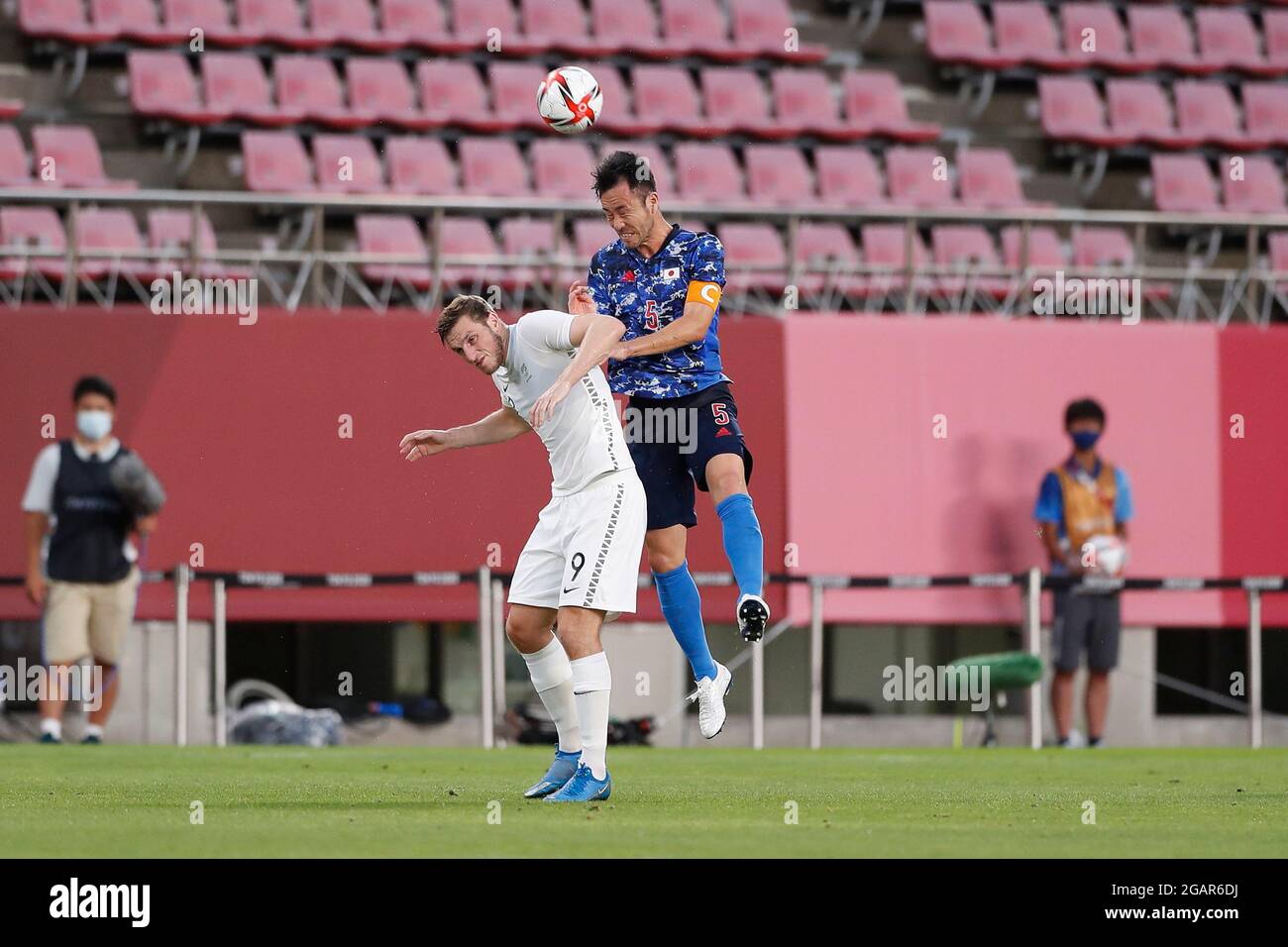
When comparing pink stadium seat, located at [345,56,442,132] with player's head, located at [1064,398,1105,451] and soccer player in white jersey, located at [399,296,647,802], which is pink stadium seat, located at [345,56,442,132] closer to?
player's head, located at [1064,398,1105,451]

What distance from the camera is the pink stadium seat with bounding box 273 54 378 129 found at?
1878 centimetres

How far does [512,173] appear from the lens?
61.9 feet

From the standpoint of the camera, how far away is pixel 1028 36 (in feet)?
71.3

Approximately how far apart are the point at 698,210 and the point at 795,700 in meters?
3.59

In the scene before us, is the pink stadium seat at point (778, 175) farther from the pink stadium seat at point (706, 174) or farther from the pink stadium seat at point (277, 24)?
the pink stadium seat at point (277, 24)

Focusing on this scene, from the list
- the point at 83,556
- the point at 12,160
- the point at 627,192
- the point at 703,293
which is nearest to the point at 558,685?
the point at 703,293

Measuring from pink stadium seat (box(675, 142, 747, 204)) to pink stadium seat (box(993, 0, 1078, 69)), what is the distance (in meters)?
3.50

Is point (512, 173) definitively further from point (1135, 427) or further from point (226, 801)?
point (226, 801)

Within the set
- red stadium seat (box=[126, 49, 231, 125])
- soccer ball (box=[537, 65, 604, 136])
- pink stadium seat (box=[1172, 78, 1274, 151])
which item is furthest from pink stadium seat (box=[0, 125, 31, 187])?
pink stadium seat (box=[1172, 78, 1274, 151])

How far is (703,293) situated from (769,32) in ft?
42.7

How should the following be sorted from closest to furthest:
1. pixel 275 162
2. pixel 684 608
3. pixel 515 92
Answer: pixel 684 608 → pixel 275 162 → pixel 515 92

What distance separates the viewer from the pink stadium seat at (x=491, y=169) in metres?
18.8

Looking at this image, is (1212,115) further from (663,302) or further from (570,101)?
(663,302)

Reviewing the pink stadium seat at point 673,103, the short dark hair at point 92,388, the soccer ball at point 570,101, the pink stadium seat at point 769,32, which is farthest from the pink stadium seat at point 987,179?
the soccer ball at point 570,101
